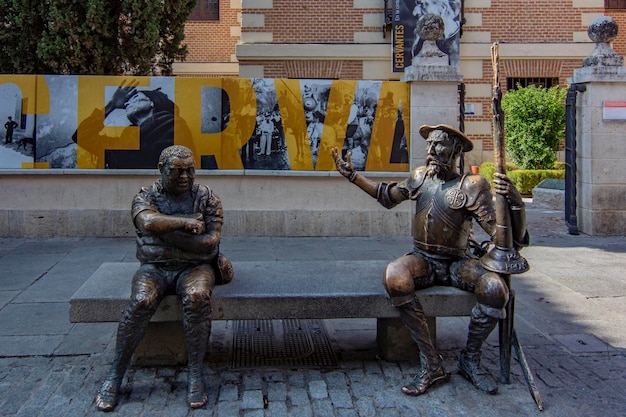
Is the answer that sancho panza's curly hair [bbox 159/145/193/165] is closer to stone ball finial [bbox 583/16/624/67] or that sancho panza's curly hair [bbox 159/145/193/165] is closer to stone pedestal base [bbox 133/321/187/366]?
stone pedestal base [bbox 133/321/187/366]

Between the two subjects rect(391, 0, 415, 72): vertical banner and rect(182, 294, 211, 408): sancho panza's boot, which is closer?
rect(182, 294, 211, 408): sancho panza's boot

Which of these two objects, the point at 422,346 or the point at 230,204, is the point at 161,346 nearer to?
the point at 422,346

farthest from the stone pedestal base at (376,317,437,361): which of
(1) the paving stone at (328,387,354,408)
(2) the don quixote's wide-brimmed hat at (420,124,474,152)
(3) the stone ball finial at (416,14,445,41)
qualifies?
(3) the stone ball finial at (416,14,445,41)

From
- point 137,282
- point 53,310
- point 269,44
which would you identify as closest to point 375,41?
point 269,44

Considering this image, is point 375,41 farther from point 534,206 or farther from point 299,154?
point 299,154

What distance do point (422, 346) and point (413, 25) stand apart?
40.6 feet

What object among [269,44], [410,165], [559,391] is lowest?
[559,391]

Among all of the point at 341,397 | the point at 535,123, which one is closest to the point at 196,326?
the point at 341,397

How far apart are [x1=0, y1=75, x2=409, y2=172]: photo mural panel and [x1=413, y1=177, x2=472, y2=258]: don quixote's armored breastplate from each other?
16.6 feet

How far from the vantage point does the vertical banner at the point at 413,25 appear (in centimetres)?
1473

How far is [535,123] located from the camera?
14164 mm

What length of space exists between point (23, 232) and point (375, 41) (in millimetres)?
9855

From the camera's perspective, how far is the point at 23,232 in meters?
8.88

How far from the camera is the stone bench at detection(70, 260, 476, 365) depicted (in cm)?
388
